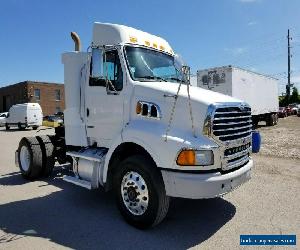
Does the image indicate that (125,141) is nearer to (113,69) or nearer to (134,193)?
(134,193)

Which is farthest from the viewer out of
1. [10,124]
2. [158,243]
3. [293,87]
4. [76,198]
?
[293,87]

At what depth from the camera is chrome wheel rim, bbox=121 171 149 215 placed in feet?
17.3

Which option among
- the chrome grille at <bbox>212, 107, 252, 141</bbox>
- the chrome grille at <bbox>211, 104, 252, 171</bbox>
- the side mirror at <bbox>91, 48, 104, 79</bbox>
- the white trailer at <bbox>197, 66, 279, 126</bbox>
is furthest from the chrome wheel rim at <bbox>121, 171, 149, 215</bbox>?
the white trailer at <bbox>197, 66, 279, 126</bbox>

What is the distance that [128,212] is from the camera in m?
5.50

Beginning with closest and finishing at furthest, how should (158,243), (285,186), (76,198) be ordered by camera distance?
(158,243) < (76,198) < (285,186)

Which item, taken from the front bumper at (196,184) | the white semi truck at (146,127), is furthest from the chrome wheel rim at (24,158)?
the front bumper at (196,184)

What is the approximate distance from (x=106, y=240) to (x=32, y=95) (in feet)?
178

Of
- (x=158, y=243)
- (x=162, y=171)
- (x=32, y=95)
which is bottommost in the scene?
(x=158, y=243)

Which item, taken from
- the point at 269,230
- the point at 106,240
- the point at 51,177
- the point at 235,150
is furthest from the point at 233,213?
the point at 51,177

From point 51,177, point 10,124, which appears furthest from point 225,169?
point 10,124

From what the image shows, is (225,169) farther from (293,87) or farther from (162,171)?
(293,87)

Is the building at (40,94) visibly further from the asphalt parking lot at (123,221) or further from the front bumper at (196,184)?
the front bumper at (196,184)

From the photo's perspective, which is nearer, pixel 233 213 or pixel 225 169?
pixel 225 169

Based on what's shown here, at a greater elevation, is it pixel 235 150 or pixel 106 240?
pixel 235 150
